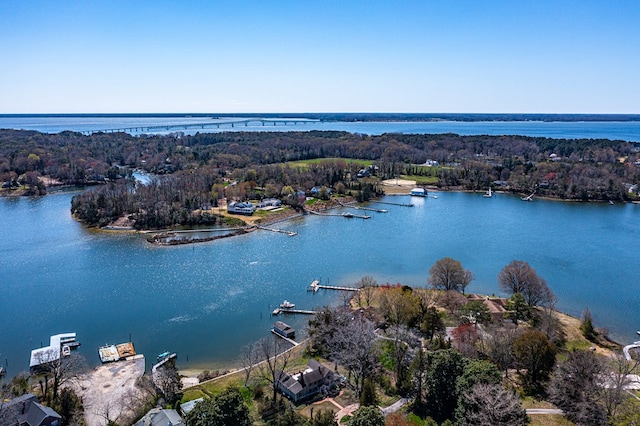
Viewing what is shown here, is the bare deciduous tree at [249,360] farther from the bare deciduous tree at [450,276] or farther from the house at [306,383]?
the bare deciduous tree at [450,276]

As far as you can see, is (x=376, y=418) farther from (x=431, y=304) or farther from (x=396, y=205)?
(x=396, y=205)

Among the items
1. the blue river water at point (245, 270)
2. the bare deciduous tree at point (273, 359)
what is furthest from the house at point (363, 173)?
the bare deciduous tree at point (273, 359)

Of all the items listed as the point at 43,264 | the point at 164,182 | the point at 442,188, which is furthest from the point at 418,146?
the point at 43,264

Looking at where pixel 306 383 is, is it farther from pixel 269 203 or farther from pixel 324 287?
pixel 269 203

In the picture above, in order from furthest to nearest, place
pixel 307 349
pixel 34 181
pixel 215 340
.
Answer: pixel 34 181 < pixel 215 340 < pixel 307 349

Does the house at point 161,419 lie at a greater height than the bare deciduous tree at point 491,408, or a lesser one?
lesser

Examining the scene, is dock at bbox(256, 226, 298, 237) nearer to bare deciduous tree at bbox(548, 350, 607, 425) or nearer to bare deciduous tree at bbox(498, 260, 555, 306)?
bare deciduous tree at bbox(498, 260, 555, 306)
